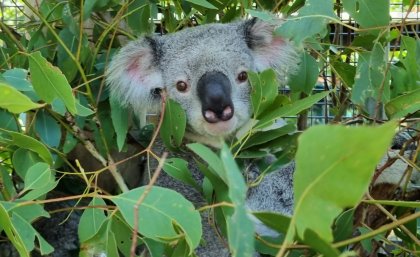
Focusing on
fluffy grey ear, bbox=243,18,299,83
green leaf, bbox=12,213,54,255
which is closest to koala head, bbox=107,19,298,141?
fluffy grey ear, bbox=243,18,299,83

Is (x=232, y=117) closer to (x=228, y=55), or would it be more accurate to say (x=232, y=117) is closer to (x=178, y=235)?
(x=228, y=55)

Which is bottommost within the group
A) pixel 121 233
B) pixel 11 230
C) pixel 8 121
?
pixel 121 233

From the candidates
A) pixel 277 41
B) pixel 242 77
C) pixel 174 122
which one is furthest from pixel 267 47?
pixel 174 122

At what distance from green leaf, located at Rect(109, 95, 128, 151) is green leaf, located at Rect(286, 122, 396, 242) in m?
1.18

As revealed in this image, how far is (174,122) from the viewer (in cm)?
183

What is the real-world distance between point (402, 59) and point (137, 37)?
0.88 m

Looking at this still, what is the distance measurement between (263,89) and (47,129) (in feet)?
2.17

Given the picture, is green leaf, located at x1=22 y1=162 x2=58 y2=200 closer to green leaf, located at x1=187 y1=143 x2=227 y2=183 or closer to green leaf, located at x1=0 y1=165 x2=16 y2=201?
green leaf, located at x1=0 y1=165 x2=16 y2=201

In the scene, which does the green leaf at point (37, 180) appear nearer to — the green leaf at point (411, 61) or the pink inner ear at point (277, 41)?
the green leaf at point (411, 61)

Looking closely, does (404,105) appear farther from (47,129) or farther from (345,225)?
(47,129)

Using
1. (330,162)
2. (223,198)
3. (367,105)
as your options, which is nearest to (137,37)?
(367,105)

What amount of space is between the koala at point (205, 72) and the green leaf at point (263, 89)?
466 mm

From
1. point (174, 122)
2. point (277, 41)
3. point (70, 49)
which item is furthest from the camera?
point (277, 41)

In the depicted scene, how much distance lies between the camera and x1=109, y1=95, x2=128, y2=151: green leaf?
6.33 feet
